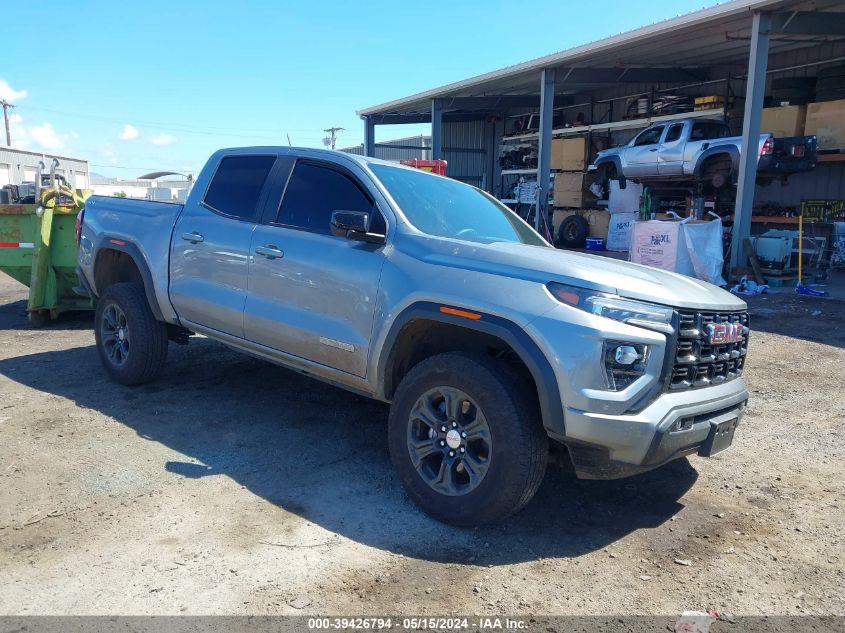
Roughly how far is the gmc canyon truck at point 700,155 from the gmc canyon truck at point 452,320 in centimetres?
1130

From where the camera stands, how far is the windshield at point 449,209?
414cm

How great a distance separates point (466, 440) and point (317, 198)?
197cm

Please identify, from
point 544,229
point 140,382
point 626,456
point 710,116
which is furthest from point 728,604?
point 710,116

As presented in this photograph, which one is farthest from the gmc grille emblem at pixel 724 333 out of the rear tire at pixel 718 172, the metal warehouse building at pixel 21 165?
the metal warehouse building at pixel 21 165

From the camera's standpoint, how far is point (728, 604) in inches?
113

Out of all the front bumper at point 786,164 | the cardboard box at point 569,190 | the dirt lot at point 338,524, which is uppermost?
the front bumper at point 786,164

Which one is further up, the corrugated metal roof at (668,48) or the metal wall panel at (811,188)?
the corrugated metal roof at (668,48)

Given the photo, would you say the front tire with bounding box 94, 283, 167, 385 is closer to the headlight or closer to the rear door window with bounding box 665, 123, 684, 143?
the headlight

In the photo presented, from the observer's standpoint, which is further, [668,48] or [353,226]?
[668,48]

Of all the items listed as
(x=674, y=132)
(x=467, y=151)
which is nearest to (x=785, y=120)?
(x=674, y=132)

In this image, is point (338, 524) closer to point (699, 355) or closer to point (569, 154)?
point (699, 355)

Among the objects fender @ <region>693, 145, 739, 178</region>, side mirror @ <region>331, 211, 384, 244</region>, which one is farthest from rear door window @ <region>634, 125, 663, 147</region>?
side mirror @ <region>331, 211, 384, 244</region>

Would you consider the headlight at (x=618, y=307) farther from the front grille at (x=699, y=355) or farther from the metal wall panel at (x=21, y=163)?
the metal wall panel at (x=21, y=163)

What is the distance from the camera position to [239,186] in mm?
4934
